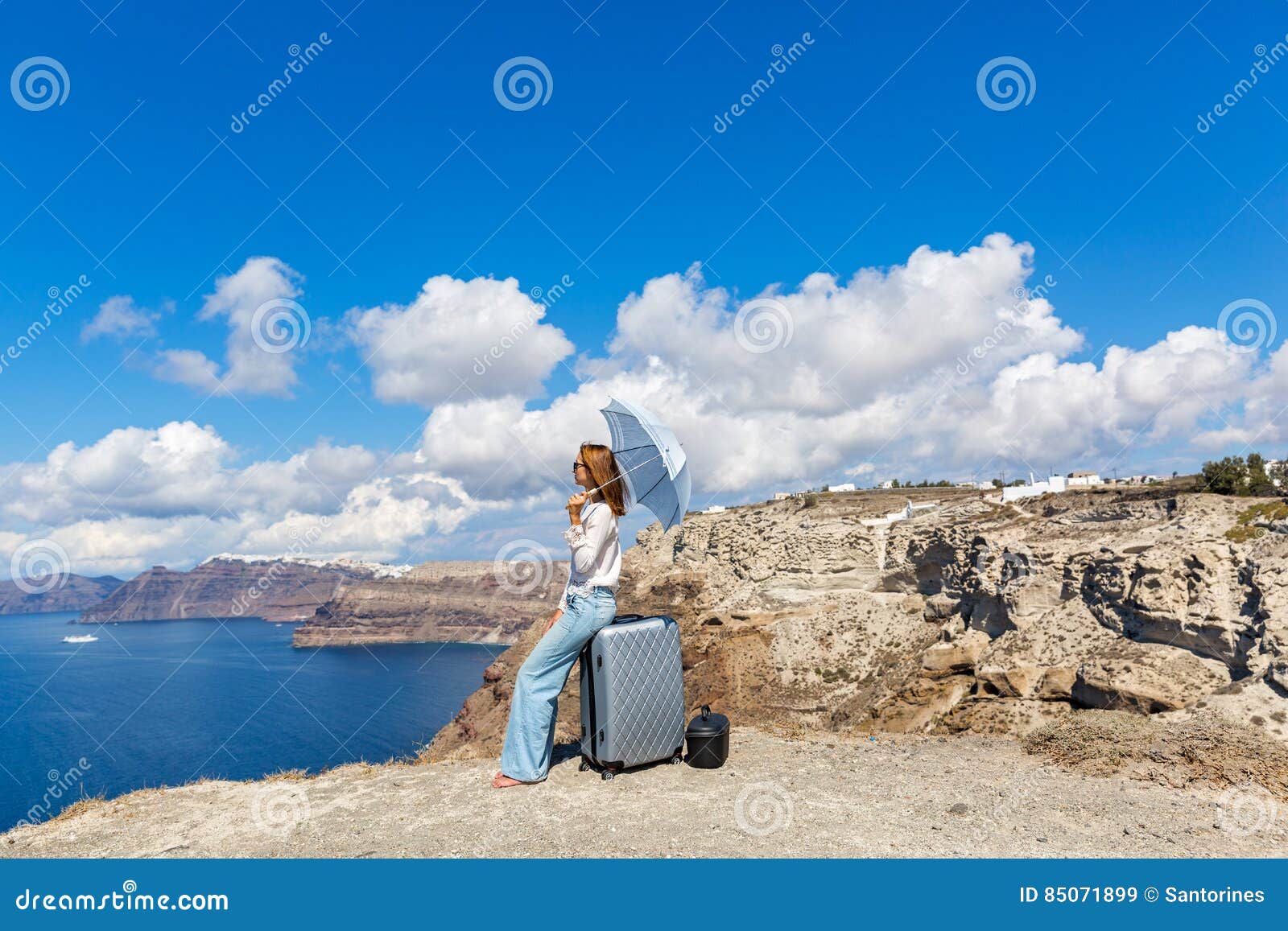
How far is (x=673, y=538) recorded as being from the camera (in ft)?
154

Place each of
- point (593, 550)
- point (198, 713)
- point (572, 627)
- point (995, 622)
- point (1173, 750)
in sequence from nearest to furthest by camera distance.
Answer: point (593, 550), point (572, 627), point (1173, 750), point (995, 622), point (198, 713)

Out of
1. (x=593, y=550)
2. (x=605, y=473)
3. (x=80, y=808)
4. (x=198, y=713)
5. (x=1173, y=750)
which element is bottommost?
(x=198, y=713)

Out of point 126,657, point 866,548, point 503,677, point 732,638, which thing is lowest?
point 126,657

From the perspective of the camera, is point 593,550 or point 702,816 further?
point 593,550

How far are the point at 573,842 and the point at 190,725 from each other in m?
111

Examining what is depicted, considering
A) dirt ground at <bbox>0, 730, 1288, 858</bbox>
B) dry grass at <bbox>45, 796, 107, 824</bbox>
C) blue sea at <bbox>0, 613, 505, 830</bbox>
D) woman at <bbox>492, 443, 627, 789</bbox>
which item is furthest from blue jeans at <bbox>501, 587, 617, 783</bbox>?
blue sea at <bbox>0, 613, 505, 830</bbox>

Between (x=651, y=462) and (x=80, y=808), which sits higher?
(x=651, y=462)

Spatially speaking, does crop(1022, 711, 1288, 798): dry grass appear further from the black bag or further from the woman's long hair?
the woman's long hair

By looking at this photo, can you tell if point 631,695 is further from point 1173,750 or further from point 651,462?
point 1173,750

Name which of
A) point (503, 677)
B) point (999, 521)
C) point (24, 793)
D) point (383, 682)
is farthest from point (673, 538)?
point (383, 682)

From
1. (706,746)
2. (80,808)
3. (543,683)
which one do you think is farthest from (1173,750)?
(80,808)

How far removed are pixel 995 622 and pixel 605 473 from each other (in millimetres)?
11560

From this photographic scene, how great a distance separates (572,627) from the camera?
20.2ft

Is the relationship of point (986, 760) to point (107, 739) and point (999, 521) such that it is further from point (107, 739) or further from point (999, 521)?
point (107, 739)
